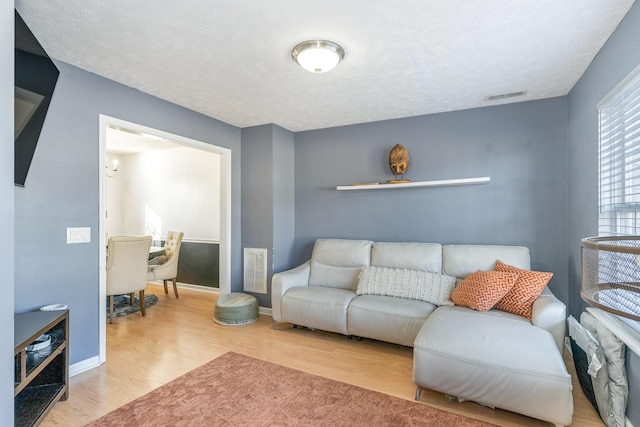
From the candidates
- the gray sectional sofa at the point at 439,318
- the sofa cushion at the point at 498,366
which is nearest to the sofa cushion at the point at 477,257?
the gray sectional sofa at the point at 439,318

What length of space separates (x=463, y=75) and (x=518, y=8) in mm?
838

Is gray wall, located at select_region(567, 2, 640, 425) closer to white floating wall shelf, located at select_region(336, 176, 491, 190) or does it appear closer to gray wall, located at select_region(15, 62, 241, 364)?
white floating wall shelf, located at select_region(336, 176, 491, 190)

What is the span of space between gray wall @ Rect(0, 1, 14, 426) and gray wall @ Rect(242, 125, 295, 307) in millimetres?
2714

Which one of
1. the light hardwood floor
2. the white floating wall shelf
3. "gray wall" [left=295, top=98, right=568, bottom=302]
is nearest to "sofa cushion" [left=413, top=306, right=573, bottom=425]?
the light hardwood floor

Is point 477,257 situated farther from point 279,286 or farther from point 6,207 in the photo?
point 6,207

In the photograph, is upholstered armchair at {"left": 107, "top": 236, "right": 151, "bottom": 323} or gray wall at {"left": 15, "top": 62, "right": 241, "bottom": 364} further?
upholstered armchair at {"left": 107, "top": 236, "right": 151, "bottom": 323}

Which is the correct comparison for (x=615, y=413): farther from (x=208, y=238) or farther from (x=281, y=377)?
(x=208, y=238)

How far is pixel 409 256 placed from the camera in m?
3.27

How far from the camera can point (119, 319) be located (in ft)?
12.1

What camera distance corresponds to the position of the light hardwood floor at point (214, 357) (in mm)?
1994

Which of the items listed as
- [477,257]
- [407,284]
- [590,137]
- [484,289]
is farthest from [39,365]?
[590,137]

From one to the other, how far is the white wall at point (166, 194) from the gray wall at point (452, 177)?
1714mm

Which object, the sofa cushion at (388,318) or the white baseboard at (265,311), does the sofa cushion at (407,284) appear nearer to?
the sofa cushion at (388,318)

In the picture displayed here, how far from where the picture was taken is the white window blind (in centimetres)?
179
